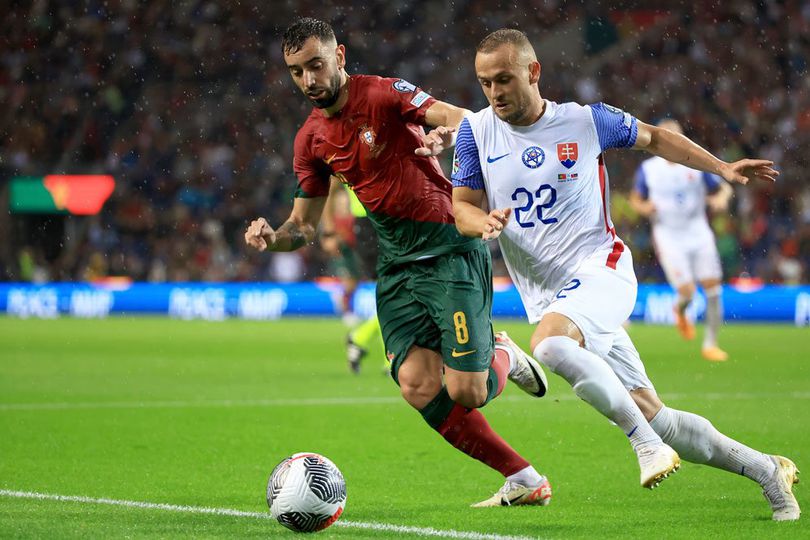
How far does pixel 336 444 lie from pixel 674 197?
800cm

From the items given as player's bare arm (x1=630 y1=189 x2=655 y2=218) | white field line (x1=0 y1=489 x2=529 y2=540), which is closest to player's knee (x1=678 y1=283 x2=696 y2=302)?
player's bare arm (x1=630 y1=189 x2=655 y2=218)

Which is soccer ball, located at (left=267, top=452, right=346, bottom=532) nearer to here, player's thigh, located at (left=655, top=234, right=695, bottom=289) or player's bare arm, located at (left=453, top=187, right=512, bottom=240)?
player's bare arm, located at (left=453, top=187, right=512, bottom=240)

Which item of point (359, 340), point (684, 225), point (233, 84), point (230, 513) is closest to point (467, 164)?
point (230, 513)

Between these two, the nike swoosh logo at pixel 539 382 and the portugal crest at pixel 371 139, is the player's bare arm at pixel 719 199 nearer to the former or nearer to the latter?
the nike swoosh logo at pixel 539 382

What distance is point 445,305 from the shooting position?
6207mm

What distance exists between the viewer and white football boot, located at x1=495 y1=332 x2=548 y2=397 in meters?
6.78

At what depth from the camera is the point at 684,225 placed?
15125mm

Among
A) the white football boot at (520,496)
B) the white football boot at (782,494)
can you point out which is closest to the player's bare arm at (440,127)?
the white football boot at (520,496)

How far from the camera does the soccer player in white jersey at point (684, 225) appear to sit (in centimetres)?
1477

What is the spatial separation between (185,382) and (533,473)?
7039mm

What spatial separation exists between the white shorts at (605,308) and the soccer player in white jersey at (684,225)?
358 inches

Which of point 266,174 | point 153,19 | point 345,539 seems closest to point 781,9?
point 266,174

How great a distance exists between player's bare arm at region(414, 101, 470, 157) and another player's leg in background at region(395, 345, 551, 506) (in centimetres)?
105

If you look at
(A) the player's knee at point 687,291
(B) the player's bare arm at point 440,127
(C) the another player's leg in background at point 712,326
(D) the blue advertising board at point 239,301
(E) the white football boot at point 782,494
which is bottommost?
(D) the blue advertising board at point 239,301
